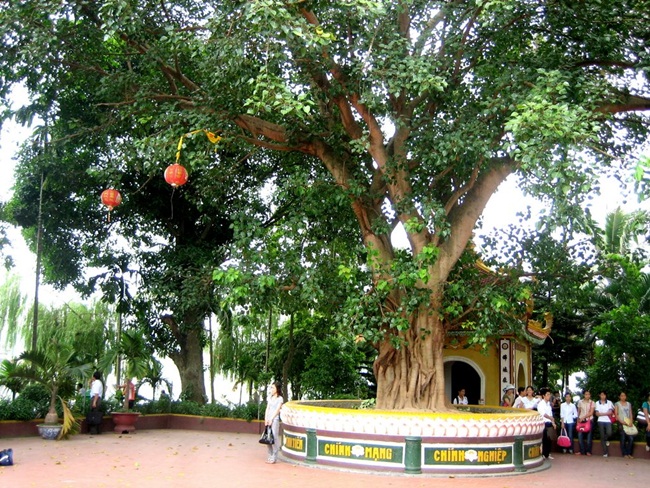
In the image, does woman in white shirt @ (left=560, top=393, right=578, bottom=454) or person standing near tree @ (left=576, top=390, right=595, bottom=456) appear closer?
person standing near tree @ (left=576, top=390, right=595, bottom=456)

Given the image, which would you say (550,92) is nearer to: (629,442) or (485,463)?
(485,463)

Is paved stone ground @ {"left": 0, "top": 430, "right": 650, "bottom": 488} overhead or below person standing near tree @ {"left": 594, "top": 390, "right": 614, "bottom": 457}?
below

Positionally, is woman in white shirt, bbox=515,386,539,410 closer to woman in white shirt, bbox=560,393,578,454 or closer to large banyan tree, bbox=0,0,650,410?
woman in white shirt, bbox=560,393,578,454

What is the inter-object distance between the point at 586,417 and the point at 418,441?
4797 mm

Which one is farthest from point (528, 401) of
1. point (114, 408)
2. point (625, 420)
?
point (114, 408)

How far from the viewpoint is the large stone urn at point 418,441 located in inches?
423

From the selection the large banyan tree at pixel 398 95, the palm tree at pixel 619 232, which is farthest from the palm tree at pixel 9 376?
the palm tree at pixel 619 232

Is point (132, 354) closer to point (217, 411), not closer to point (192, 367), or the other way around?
point (217, 411)

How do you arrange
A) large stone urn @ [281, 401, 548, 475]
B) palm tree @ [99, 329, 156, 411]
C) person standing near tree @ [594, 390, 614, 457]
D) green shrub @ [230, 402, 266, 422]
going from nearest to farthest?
large stone urn @ [281, 401, 548, 475]
person standing near tree @ [594, 390, 614, 457]
palm tree @ [99, 329, 156, 411]
green shrub @ [230, 402, 266, 422]

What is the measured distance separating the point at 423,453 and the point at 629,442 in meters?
5.31

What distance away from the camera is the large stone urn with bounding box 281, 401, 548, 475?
1075 cm

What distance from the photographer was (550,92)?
1004 cm

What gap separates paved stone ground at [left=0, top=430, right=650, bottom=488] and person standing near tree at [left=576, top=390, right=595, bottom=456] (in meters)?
0.45

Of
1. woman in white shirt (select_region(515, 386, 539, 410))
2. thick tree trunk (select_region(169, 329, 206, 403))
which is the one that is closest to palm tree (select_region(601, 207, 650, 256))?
woman in white shirt (select_region(515, 386, 539, 410))
